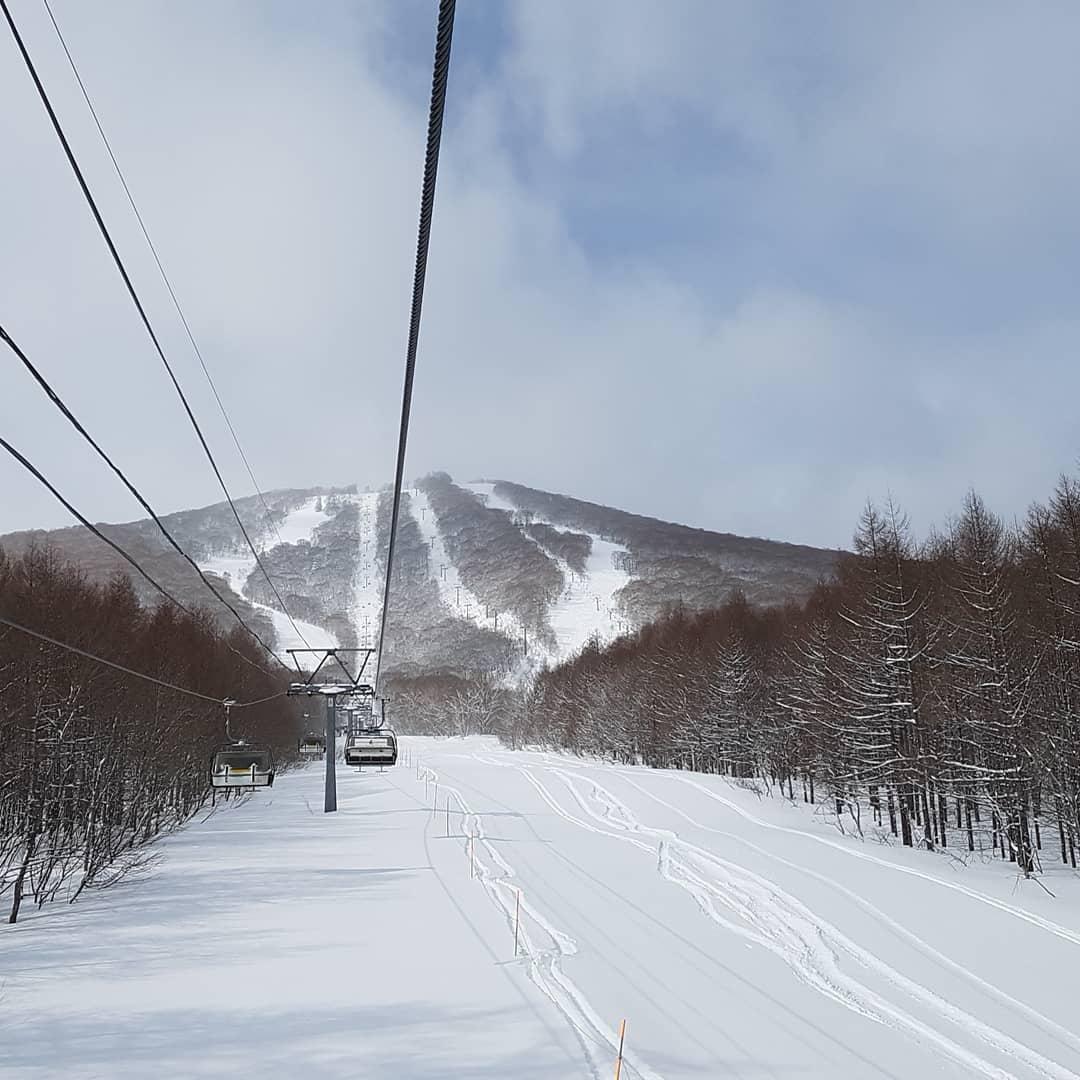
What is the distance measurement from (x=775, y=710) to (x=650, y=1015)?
182 feet

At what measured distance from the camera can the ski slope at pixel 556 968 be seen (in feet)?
37.8

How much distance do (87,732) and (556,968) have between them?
2261 centimetres

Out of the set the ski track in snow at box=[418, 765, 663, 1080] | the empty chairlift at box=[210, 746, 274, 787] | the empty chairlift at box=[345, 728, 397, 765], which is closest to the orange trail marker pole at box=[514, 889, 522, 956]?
the ski track in snow at box=[418, 765, 663, 1080]

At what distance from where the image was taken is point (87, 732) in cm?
3212

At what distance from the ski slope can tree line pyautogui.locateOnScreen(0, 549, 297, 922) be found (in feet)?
6.13

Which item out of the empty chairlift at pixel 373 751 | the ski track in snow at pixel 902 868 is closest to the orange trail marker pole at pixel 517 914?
the ski track in snow at pixel 902 868

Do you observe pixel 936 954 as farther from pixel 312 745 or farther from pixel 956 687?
pixel 312 745

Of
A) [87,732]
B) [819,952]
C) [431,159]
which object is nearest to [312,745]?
[87,732]

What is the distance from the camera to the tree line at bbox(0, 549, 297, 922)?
25.2 metres

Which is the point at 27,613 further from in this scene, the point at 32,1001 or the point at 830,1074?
the point at 830,1074

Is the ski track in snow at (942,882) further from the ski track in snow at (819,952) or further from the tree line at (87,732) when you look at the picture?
the tree line at (87,732)

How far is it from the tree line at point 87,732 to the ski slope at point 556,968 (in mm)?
1867

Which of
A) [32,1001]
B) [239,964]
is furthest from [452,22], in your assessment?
[239,964]

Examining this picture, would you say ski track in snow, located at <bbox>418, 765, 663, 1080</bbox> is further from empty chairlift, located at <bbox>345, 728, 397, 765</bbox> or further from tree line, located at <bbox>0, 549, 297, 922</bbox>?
empty chairlift, located at <bbox>345, 728, 397, 765</bbox>
